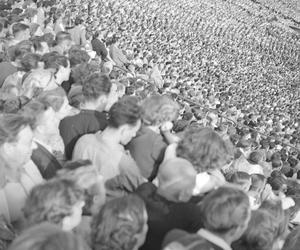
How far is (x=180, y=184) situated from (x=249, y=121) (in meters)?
14.2

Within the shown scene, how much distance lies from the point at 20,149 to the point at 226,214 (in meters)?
1.45

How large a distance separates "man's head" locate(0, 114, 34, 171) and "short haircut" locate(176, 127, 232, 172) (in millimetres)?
1150

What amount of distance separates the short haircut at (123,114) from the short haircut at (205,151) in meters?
0.52

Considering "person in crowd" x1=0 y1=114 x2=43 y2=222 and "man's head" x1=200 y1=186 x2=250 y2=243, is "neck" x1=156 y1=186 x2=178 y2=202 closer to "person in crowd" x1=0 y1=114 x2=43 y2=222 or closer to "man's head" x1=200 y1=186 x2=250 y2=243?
"man's head" x1=200 y1=186 x2=250 y2=243

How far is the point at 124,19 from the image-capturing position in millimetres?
23938

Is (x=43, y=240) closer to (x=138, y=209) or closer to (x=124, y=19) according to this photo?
(x=138, y=209)

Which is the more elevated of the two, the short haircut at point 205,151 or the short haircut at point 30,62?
the short haircut at point 205,151

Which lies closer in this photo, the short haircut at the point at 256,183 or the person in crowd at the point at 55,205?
the person in crowd at the point at 55,205

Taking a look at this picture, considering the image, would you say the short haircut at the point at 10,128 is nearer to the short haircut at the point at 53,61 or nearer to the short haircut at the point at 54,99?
the short haircut at the point at 54,99

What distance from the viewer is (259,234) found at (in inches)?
132

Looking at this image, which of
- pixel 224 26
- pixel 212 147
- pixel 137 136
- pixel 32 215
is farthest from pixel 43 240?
pixel 224 26

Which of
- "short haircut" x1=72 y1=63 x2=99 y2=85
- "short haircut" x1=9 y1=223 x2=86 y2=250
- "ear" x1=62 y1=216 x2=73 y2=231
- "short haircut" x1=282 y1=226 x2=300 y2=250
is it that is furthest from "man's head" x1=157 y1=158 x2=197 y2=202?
"short haircut" x1=72 y1=63 x2=99 y2=85

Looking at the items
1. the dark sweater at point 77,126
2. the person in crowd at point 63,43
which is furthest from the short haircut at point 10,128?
the person in crowd at point 63,43

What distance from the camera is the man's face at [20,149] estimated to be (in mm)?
3582
